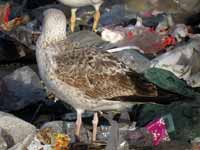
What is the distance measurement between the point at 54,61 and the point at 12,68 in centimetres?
235

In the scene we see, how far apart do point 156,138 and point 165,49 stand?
5.97 feet

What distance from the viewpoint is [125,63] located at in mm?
5648

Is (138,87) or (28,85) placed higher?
(138,87)

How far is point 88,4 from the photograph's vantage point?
719cm

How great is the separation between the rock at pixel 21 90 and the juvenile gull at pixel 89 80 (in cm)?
133

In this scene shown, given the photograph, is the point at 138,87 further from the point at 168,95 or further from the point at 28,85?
the point at 28,85

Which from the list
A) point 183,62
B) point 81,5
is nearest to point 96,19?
point 81,5

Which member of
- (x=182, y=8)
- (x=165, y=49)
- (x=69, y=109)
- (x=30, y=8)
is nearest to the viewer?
(x=69, y=109)

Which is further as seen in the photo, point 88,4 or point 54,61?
point 88,4

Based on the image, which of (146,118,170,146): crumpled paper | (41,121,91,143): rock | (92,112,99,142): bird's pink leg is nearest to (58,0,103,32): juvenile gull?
(41,121,91,143): rock

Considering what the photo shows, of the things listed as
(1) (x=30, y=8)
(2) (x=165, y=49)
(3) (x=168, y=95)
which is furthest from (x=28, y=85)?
(1) (x=30, y=8)

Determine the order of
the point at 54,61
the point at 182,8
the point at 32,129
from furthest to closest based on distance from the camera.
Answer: the point at 182,8, the point at 32,129, the point at 54,61

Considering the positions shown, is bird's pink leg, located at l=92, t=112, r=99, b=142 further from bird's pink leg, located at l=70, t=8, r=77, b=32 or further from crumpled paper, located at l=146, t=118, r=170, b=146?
bird's pink leg, located at l=70, t=8, r=77, b=32

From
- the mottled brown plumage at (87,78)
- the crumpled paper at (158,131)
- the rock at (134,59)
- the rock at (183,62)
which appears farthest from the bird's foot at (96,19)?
the mottled brown plumage at (87,78)
